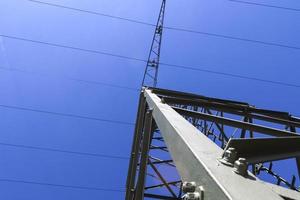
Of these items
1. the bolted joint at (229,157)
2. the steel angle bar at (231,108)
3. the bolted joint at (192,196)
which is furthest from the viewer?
the steel angle bar at (231,108)

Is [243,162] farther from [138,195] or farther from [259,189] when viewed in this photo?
[138,195]

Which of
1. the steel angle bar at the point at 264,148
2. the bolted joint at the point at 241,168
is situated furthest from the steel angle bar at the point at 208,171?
the steel angle bar at the point at 264,148

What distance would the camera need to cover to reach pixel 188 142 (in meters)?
3.43

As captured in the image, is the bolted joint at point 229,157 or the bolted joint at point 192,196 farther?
the bolted joint at point 229,157

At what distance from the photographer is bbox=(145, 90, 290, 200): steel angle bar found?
2215 millimetres

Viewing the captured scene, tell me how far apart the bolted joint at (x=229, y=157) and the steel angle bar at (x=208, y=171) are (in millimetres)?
59

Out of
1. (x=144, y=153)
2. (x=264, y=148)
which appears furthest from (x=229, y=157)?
(x=144, y=153)

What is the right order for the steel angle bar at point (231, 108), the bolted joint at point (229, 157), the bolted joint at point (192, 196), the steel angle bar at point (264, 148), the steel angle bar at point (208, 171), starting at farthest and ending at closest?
1. the steel angle bar at point (231, 108)
2. the steel angle bar at point (264, 148)
3. the bolted joint at point (229, 157)
4. the bolted joint at point (192, 196)
5. the steel angle bar at point (208, 171)

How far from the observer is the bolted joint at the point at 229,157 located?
2.77m

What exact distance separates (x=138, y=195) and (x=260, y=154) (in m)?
5.02

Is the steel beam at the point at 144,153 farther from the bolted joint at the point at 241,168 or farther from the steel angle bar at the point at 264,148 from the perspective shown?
the bolted joint at the point at 241,168

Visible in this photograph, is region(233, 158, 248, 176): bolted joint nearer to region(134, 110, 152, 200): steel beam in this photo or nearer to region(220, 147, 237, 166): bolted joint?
region(220, 147, 237, 166): bolted joint

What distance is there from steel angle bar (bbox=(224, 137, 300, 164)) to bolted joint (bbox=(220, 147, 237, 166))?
0.27 ft

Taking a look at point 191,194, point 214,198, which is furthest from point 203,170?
point 214,198
